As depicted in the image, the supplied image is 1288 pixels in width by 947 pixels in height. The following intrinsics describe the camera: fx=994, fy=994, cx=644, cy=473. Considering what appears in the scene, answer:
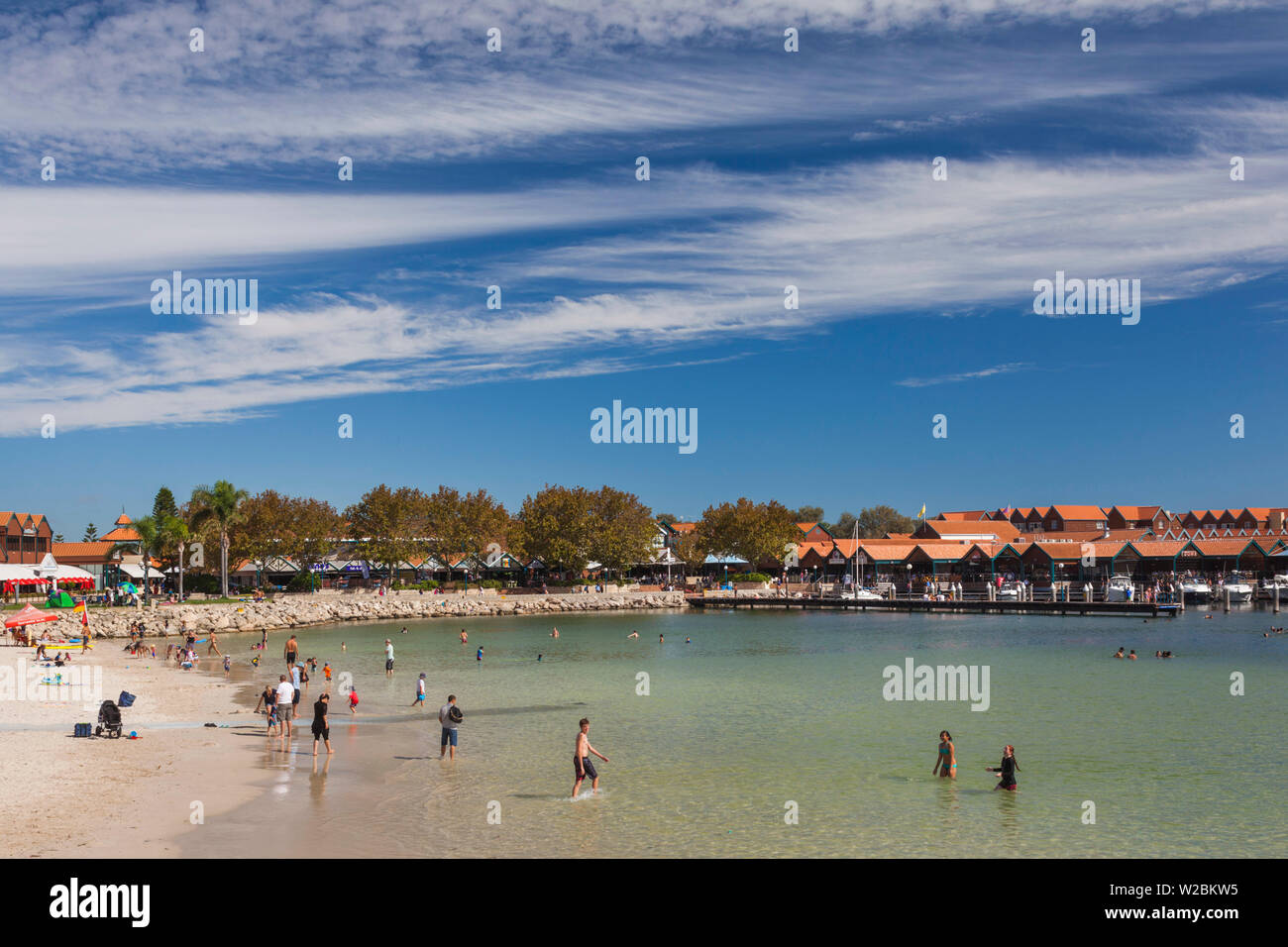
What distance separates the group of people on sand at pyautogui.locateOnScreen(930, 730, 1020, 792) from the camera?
917 inches

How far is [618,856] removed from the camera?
18188 mm

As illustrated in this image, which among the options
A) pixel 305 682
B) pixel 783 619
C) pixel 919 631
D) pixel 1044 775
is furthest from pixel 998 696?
pixel 783 619

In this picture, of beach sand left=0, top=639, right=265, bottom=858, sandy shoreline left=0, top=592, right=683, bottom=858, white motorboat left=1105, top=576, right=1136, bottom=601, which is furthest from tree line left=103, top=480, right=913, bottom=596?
beach sand left=0, top=639, right=265, bottom=858

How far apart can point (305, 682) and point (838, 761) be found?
78.9 ft

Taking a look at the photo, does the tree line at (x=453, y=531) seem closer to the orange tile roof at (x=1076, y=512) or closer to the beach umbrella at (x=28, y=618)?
the beach umbrella at (x=28, y=618)

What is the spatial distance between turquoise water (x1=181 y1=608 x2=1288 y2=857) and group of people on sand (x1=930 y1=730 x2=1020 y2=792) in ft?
1.37

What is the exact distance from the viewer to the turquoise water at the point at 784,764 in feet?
63.5

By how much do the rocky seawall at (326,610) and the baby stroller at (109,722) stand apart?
140ft

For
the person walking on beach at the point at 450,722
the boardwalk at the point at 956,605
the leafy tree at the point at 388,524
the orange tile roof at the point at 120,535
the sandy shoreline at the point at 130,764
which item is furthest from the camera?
the orange tile roof at the point at 120,535

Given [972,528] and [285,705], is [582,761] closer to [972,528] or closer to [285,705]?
[285,705]

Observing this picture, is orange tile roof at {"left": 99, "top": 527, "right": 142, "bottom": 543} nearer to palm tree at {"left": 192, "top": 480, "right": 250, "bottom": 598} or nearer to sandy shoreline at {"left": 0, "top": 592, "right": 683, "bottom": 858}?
palm tree at {"left": 192, "top": 480, "right": 250, "bottom": 598}

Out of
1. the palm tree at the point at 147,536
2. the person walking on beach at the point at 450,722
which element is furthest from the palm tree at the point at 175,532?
the person walking on beach at the point at 450,722

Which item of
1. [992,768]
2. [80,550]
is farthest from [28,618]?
[80,550]
